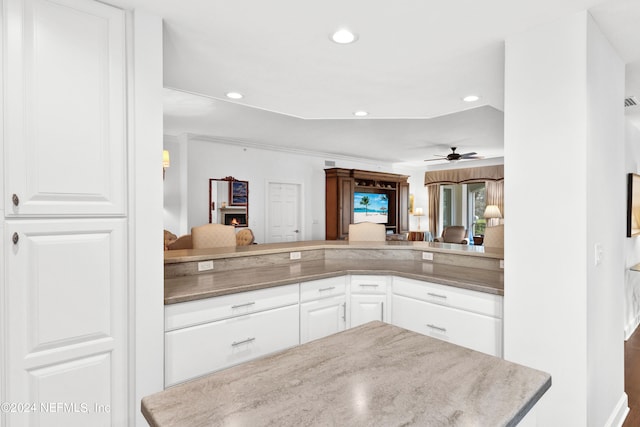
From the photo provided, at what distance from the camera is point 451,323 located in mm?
2354

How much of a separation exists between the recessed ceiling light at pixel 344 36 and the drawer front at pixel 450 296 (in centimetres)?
171

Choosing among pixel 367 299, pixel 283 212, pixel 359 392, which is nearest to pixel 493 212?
pixel 283 212

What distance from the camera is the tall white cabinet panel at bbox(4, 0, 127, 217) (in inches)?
55.1

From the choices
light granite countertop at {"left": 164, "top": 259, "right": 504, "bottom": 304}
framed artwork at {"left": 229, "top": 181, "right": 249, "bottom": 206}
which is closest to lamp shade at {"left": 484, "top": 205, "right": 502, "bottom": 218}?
framed artwork at {"left": 229, "top": 181, "right": 249, "bottom": 206}

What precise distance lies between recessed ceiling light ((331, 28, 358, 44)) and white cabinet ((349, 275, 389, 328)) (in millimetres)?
1703

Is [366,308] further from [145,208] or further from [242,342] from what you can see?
[145,208]

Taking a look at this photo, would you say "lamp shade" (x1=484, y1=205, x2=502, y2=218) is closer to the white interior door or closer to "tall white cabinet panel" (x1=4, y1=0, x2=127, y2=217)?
the white interior door

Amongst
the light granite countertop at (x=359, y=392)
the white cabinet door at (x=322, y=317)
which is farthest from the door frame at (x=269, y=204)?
the light granite countertop at (x=359, y=392)

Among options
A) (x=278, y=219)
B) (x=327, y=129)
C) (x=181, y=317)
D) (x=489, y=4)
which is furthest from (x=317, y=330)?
(x=278, y=219)

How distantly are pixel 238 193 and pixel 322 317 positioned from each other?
441 cm

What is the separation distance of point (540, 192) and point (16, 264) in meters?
2.44

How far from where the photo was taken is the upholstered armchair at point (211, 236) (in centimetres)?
378

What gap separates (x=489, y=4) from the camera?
5.45 feet

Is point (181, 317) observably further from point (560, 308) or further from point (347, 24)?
point (560, 308)
